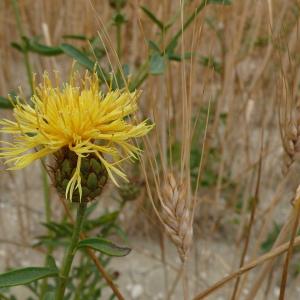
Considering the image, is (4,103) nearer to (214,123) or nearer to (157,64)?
(157,64)

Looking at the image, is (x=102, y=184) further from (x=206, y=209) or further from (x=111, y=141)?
(x=206, y=209)

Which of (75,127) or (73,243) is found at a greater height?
(75,127)

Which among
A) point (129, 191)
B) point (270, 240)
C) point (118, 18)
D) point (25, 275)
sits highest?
point (118, 18)

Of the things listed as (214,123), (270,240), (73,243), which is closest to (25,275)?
(73,243)

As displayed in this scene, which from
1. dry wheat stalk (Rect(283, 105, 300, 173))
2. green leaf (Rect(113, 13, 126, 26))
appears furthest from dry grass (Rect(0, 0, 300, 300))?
dry wheat stalk (Rect(283, 105, 300, 173))

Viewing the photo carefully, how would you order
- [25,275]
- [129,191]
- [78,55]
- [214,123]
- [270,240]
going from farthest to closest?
[270,240] < [214,123] < [129,191] < [78,55] < [25,275]

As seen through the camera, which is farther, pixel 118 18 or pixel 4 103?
pixel 118 18

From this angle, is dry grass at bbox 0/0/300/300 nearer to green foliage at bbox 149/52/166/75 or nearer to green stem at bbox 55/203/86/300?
green foliage at bbox 149/52/166/75
